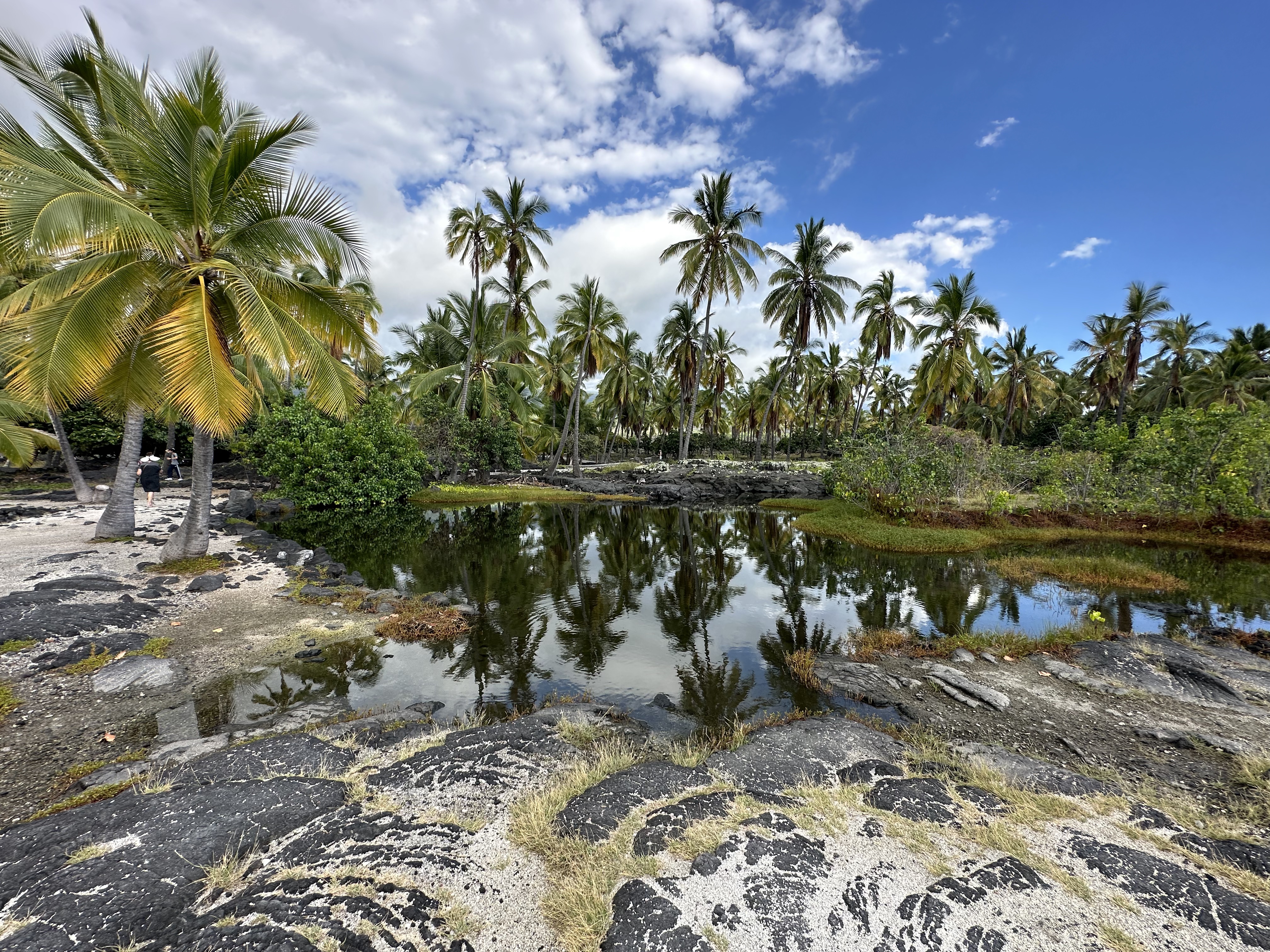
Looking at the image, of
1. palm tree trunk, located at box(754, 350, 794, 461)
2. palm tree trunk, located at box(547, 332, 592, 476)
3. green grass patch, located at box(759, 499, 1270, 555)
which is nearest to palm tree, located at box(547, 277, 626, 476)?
palm tree trunk, located at box(547, 332, 592, 476)

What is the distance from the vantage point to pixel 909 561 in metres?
15.8

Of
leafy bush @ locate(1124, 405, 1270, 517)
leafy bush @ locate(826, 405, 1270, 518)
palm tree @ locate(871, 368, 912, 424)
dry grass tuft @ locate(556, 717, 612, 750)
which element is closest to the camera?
dry grass tuft @ locate(556, 717, 612, 750)

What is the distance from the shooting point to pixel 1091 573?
1336 cm

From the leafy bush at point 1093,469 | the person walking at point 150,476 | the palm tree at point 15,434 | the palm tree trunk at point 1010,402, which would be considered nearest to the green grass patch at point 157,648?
the palm tree at point 15,434

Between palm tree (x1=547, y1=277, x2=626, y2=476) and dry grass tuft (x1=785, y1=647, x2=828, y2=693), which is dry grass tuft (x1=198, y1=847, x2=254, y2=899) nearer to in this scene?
dry grass tuft (x1=785, y1=647, x2=828, y2=693)

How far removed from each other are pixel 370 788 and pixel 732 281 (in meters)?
31.3

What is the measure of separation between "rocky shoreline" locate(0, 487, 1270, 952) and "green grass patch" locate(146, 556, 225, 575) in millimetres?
2940

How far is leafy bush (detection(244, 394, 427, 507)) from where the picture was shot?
22500 mm

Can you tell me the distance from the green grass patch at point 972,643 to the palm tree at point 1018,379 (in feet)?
112

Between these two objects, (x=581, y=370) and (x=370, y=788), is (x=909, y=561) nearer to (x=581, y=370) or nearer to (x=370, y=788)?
(x=370, y=788)

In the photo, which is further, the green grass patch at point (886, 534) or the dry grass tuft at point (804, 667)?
the green grass patch at point (886, 534)

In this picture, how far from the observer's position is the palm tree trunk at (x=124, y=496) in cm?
1243

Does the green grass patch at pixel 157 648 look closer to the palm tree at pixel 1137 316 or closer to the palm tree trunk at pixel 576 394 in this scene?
the palm tree trunk at pixel 576 394

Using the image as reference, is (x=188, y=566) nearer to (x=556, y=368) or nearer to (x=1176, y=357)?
(x=556, y=368)
